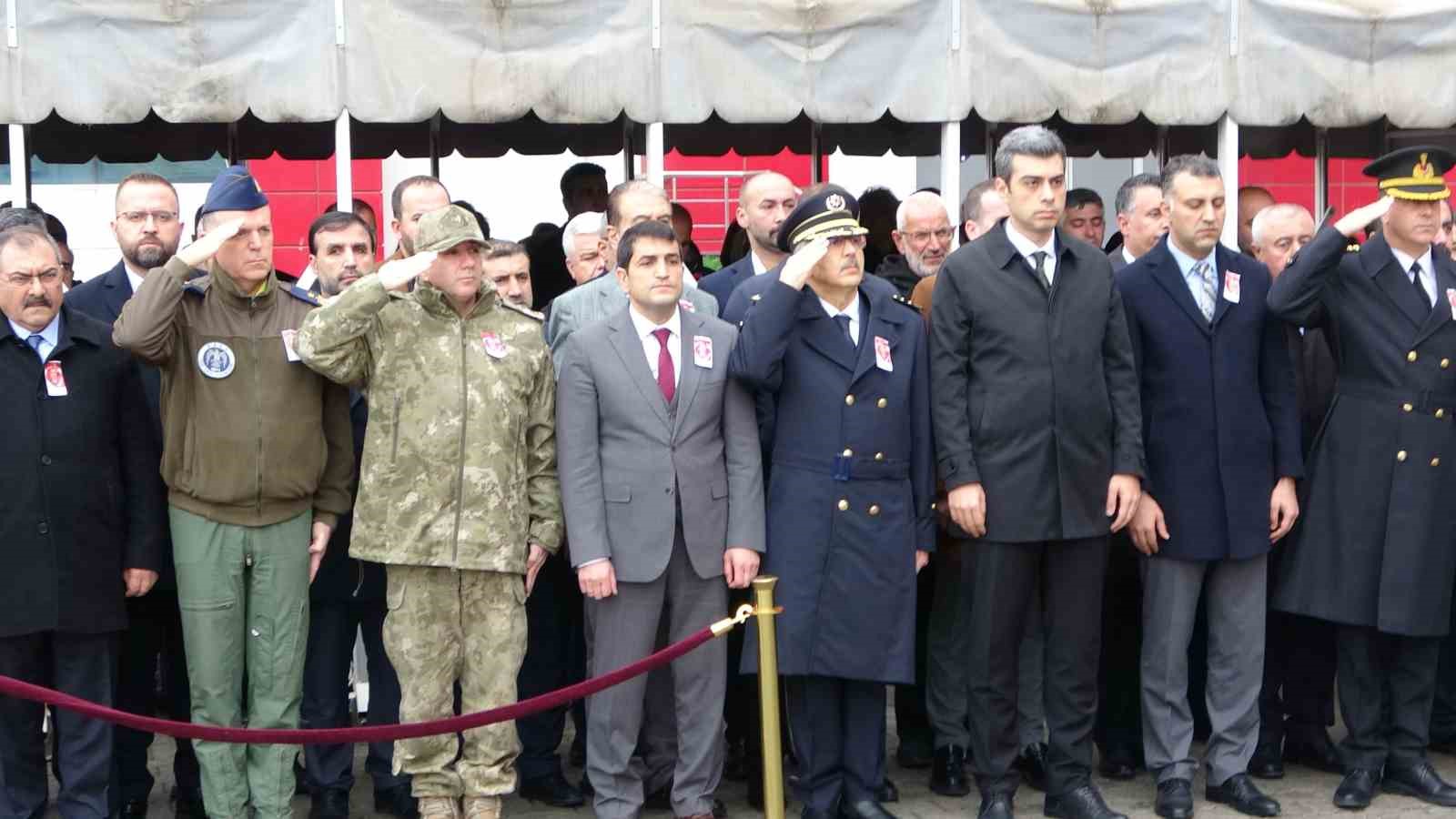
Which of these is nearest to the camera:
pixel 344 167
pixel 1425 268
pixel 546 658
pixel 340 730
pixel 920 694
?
pixel 340 730

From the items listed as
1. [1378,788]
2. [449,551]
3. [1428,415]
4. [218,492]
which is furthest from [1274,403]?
[218,492]

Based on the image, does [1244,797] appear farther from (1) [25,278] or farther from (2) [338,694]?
(1) [25,278]

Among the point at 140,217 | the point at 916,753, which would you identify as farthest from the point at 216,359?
the point at 916,753

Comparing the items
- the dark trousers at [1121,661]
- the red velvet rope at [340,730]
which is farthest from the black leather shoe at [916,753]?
the red velvet rope at [340,730]

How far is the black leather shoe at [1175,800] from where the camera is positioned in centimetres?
607

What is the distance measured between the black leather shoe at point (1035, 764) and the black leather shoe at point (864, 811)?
751 mm

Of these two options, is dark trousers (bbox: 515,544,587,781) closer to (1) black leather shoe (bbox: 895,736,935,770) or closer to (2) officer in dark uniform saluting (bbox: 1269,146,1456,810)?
(1) black leather shoe (bbox: 895,736,935,770)

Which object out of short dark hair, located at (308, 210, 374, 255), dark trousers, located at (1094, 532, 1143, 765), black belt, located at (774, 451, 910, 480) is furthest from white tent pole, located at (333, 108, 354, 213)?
dark trousers, located at (1094, 532, 1143, 765)

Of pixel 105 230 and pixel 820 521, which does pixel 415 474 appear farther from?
pixel 105 230

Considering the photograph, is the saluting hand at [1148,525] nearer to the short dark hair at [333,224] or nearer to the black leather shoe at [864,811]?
the black leather shoe at [864,811]

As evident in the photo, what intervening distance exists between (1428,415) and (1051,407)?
1.29m

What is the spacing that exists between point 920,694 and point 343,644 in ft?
6.45

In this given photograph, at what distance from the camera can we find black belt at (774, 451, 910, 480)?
5.82m

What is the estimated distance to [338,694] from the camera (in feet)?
20.5
